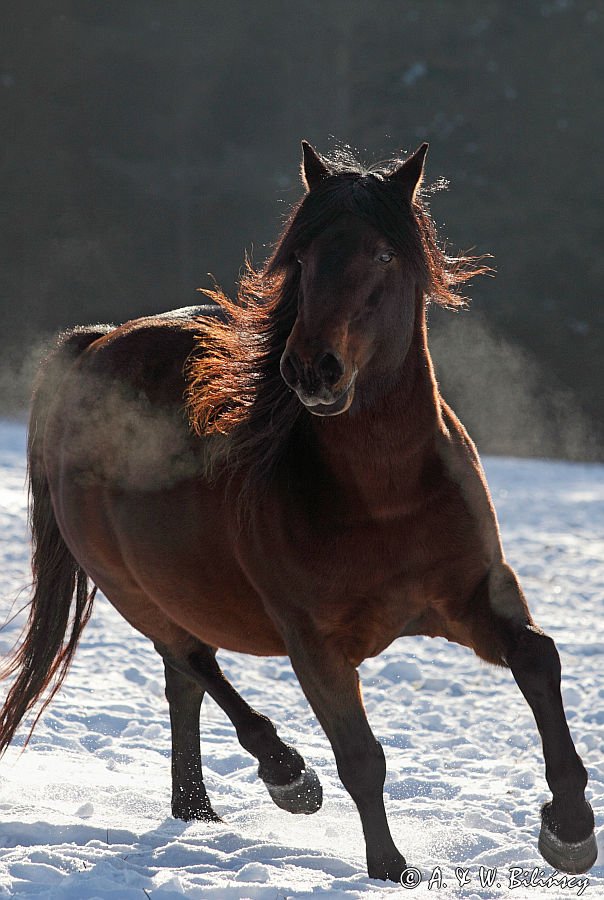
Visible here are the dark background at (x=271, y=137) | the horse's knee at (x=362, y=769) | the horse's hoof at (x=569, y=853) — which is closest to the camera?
the horse's hoof at (x=569, y=853)

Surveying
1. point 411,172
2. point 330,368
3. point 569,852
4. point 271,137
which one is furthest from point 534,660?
point 271,137

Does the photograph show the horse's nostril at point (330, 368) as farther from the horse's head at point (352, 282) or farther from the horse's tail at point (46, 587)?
the horse's tail at point (46, 587)

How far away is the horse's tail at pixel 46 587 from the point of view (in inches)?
173

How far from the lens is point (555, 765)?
293 cm

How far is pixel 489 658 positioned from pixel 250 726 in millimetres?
1030

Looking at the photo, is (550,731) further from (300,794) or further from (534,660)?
(300,794)

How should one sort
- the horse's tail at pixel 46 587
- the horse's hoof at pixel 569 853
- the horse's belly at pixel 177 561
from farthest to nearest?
the horse's tail at pixel 46 587
the horse's belly at pixel 177 561
the horse's hoof at pixel 569 853

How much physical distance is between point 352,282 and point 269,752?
5.73 ft

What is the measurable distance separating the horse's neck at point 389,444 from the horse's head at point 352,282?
0.09 metres

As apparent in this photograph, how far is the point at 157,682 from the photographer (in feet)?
19.0

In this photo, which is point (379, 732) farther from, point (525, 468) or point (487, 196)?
point (487, 196)

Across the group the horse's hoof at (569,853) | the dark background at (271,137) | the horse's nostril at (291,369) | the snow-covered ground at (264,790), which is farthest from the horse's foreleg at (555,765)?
the dark background at (271,137)

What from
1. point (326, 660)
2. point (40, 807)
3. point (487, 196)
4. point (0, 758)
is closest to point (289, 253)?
point (326, 660)

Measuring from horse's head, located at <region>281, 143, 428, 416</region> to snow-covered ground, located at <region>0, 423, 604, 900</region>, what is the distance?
133cm
